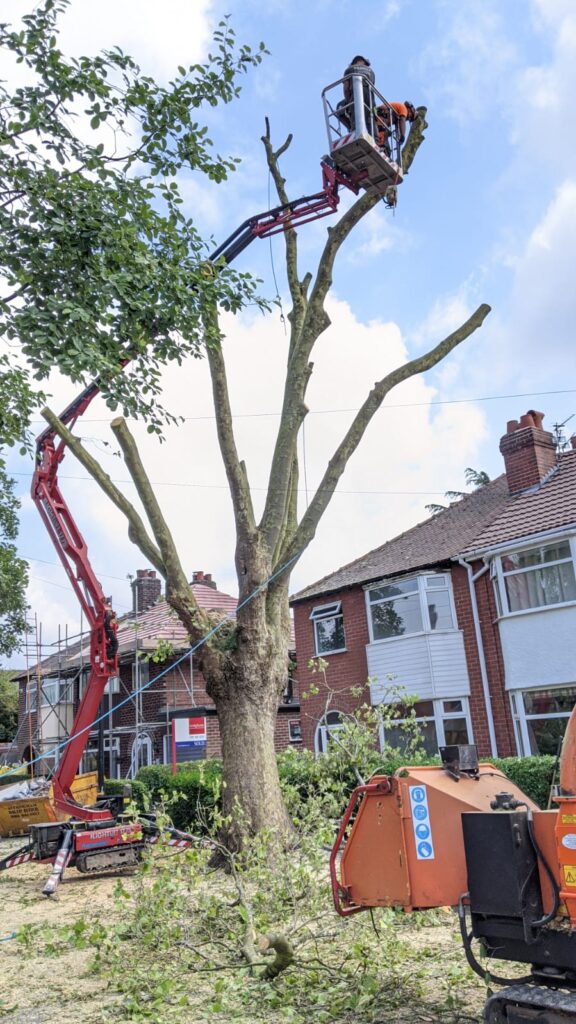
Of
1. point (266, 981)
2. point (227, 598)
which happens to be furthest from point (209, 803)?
point (227, 598)

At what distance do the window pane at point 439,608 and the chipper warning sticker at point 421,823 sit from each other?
576 inches

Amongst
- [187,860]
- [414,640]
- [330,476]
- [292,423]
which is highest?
[292,423]

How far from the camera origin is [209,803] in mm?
14148

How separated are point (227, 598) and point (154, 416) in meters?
23.4

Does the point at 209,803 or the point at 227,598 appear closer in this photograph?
the point at 209,803

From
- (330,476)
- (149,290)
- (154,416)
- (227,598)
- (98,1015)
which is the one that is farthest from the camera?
(227,598)

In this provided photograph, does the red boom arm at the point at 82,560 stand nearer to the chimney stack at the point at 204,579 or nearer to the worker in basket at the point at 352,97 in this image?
the worker in basket at the point at 352,97

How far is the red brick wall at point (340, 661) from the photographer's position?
20.9 meters

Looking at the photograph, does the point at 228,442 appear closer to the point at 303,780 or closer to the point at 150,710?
the point at 303,780

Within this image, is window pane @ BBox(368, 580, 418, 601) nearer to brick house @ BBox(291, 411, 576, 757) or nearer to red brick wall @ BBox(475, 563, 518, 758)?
brick house @ BBox(291, 411, 576, 757)

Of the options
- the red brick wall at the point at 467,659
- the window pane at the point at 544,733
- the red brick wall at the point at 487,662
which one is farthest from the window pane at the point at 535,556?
the window pane at the point at 544,733

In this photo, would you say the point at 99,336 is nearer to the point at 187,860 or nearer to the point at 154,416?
the point at 154,416

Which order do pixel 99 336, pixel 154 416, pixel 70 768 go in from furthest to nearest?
pixel 70 768 < pixel 154 416 < pixel 99 336

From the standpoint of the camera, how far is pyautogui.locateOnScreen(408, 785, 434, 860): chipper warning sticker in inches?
185
